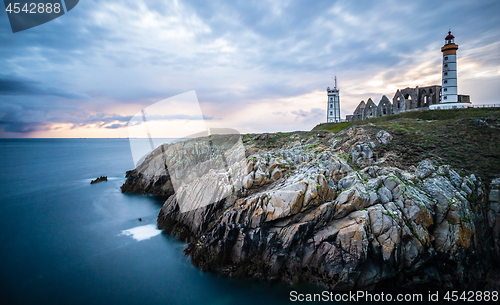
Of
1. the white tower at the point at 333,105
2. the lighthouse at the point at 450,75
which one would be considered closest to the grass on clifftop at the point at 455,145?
the lighthouse at the point at 450,75

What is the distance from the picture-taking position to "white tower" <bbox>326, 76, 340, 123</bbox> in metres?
64.0

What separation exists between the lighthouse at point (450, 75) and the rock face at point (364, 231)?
34292 millimetres

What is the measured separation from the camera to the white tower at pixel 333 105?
64.0 meters

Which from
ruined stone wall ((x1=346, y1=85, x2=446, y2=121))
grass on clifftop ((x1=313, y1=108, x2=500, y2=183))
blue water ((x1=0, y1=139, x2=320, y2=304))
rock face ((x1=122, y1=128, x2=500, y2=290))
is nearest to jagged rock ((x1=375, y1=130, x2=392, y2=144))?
grass on clifftop ((x1=313, y1=108, x2=500, y2=183))

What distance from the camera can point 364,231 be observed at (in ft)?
44.9

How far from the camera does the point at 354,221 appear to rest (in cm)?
1432

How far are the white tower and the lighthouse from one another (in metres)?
24.9

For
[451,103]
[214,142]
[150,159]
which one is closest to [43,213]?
[150,159]

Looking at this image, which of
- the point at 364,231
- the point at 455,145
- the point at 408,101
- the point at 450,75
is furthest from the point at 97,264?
the point at 408,101

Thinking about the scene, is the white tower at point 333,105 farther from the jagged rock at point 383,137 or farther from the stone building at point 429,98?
the jagged rock at point 383,137

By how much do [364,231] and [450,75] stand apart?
46.3 meters

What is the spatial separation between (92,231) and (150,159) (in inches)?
811

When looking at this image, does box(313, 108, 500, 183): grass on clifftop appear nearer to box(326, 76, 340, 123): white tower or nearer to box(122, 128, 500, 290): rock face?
box(122, 128, 500, 290): rock face

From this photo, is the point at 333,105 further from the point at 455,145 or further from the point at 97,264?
the point at 97,264
